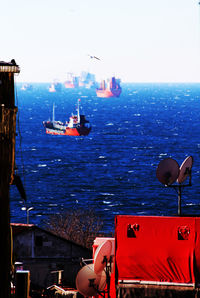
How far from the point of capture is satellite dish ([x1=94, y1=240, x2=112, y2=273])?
25.6 metres

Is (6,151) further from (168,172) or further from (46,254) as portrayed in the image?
(46,254)

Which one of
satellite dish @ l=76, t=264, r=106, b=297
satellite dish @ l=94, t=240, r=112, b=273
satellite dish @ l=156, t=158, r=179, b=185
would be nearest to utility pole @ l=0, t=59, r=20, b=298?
satellite dish @ l=94, t=240, r=112, b=273

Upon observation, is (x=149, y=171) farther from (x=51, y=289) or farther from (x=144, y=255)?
(x=144, y=255)

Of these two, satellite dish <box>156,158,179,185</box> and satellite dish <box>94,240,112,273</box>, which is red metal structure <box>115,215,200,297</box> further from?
satellite dish <box>156,158,179,185</box>

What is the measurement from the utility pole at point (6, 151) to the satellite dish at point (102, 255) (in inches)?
282

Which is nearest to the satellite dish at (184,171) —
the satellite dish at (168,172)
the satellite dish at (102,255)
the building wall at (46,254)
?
the satellite dish at (168,172)

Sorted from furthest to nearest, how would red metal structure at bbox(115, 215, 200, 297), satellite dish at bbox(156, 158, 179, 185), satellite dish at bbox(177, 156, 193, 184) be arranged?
1. satellite dish at bbox(177, 156, 193, 184)
2. satellite dish at bbox(156, 158, 179, 185)
3. red metal structure at bbox(115, 215, 200, 297)

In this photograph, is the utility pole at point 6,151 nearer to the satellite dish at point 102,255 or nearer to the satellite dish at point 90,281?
the satellite dish at point 102,255

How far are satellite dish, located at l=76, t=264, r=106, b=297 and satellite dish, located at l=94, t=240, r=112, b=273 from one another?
1.70ft

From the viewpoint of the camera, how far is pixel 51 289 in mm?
44125

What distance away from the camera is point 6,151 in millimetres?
18422

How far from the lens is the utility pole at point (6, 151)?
18.2m

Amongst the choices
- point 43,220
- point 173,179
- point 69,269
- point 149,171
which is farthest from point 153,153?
point 173,179

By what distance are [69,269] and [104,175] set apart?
10620 cm
